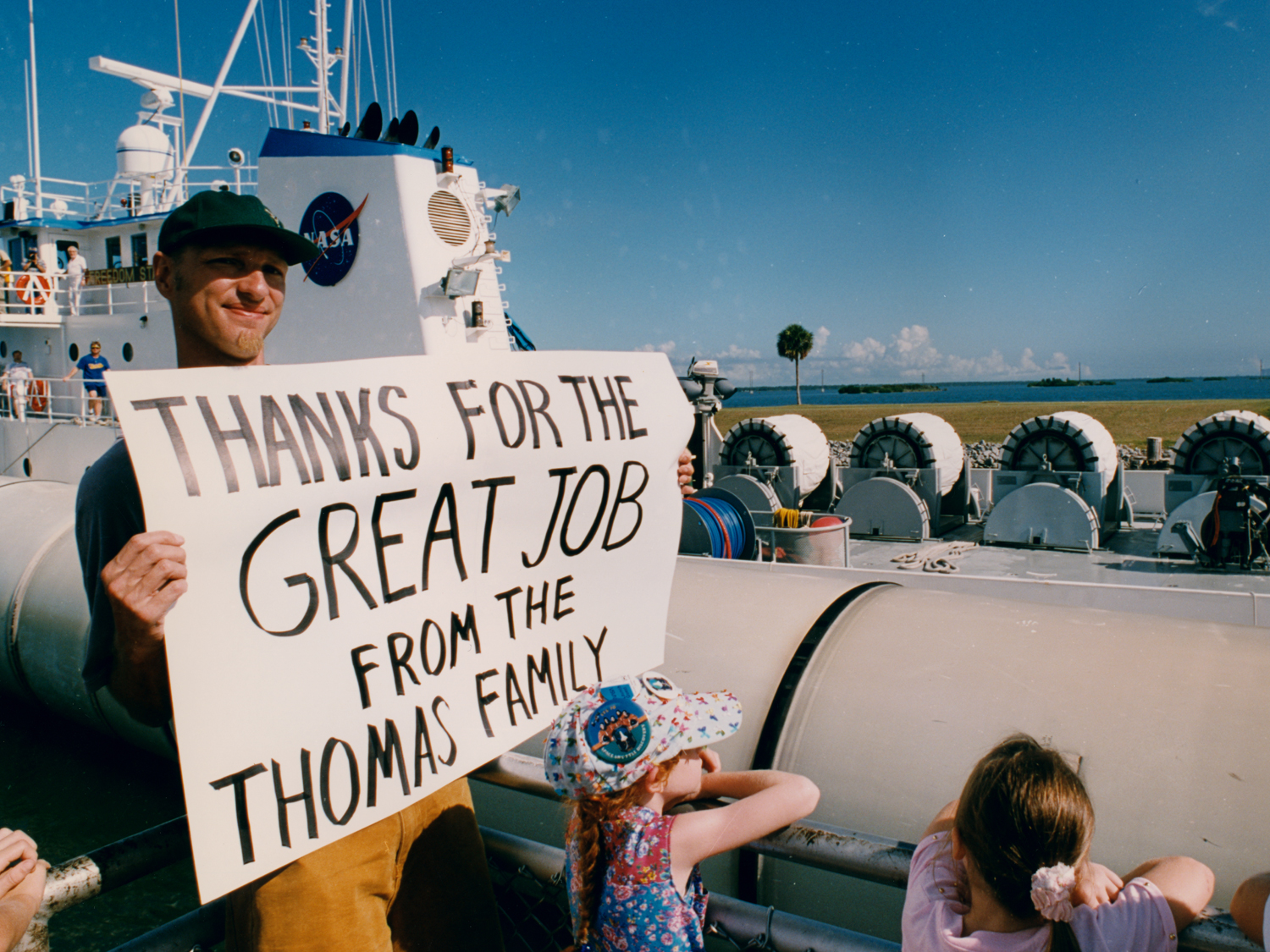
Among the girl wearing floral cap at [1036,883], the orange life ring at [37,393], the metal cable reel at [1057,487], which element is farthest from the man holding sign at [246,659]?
the orange life ring at [37,393]

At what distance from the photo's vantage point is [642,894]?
81.4 inches

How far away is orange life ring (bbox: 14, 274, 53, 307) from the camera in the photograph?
14805mm

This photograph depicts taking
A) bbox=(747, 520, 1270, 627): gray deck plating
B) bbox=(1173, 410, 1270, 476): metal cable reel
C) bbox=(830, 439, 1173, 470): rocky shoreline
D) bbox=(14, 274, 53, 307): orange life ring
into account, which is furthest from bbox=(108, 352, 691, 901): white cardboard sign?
bbox=(830, 439, 1173, 470): rocky shoreline

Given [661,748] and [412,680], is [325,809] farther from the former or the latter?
[661,748]

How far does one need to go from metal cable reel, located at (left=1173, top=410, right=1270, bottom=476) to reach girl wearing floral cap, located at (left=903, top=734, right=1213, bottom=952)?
10923 millimetres

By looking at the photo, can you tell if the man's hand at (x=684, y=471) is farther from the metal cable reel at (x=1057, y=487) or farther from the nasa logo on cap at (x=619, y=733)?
the metal cable reel at (x=1057, y=487)

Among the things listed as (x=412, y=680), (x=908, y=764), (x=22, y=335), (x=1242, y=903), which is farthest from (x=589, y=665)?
(x=22, y=335)

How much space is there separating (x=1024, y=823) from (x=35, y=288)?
18.1 m

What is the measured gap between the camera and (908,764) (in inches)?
119

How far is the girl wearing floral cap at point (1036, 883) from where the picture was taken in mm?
1726

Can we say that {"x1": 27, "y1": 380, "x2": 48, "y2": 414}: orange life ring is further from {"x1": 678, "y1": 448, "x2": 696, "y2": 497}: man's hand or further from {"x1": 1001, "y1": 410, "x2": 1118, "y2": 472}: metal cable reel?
{"x1": 1001, "y1": 410, "x2": 1118, "y2": 472}: metal cable reel

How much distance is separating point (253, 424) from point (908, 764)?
2510mm

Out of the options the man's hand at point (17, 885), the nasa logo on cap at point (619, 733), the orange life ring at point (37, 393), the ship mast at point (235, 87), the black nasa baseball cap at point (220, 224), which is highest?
the ship mast at point (235, 87)

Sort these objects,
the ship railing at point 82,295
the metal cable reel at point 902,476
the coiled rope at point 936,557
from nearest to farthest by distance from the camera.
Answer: the coiled rope at point 936,557, the metal cable reel at point 902,476, the ship railing at point 82,295
